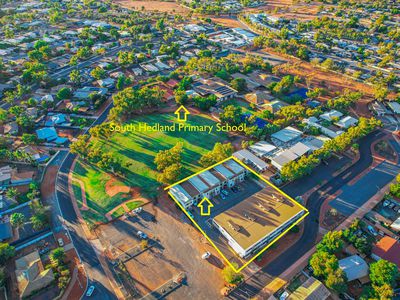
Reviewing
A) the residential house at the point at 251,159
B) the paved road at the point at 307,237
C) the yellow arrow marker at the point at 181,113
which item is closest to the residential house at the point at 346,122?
the paved road at the point at 307,237

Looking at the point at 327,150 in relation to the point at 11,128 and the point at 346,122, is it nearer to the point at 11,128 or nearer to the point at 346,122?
the point at 346,122

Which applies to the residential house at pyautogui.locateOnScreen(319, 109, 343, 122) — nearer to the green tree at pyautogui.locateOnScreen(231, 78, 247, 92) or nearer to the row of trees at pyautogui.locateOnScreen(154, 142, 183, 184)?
the green tree at pyautogui.locateOnScreen(231, 78, 247, 92)

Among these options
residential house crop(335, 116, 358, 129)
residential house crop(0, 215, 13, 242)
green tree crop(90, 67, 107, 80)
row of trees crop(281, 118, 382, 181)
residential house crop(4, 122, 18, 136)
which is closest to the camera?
residential house crop(0, 215, 13, 242)

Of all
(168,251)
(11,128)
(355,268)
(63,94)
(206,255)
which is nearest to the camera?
(355,268)

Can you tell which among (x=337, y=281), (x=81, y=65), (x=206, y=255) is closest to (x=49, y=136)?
(x=81, y=65)

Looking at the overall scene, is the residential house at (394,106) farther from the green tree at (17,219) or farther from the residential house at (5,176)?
the residential house at (5,176)

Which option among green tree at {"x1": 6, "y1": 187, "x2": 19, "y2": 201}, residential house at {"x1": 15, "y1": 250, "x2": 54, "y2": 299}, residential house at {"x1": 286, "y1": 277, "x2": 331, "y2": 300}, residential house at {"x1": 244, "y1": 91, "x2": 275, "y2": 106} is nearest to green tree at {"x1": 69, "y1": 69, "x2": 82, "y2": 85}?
green tree at {"x1": 6, "y1": 187, "x2": 19, "y2": 201}
